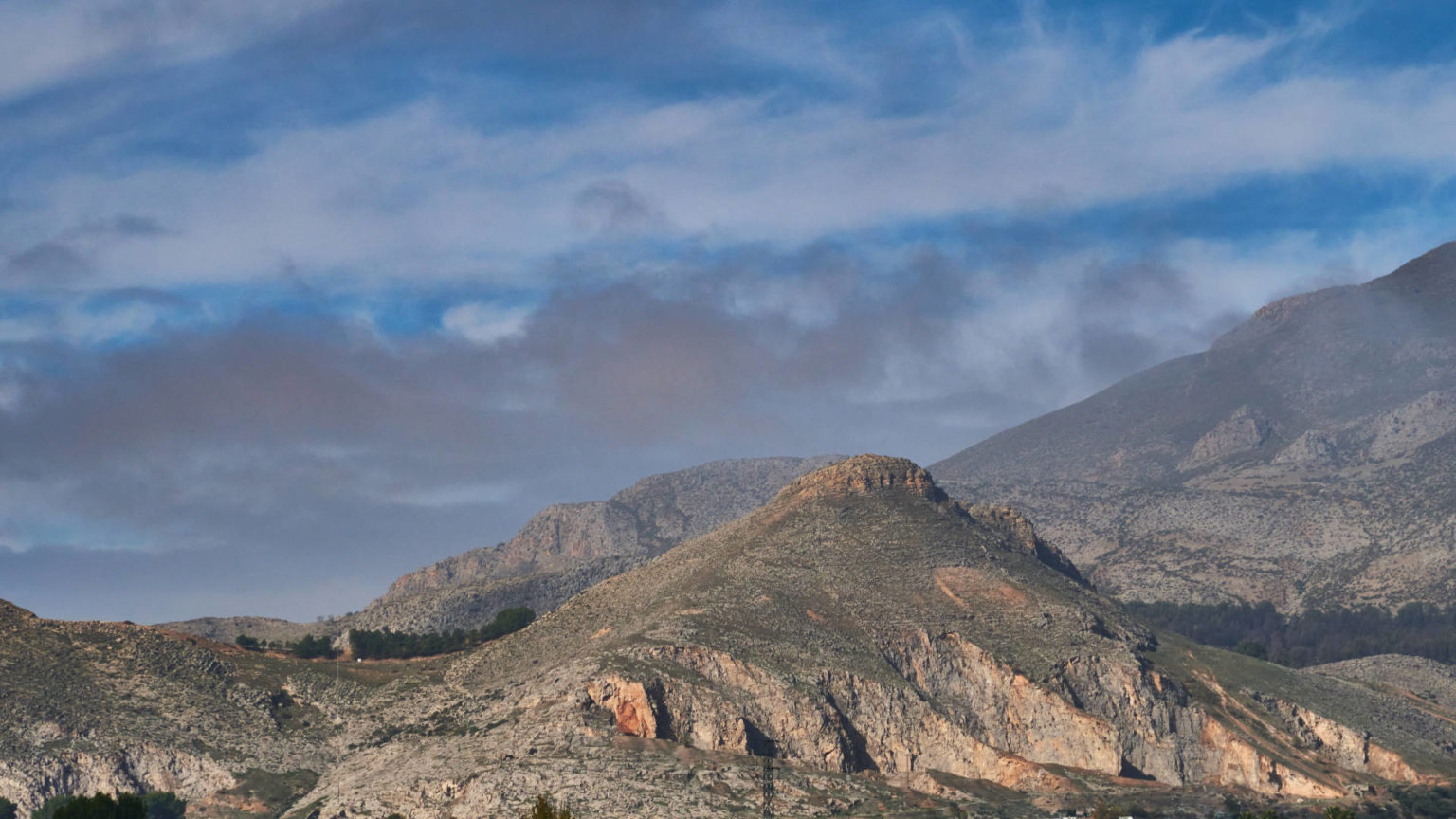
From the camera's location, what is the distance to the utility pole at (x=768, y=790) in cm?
12250

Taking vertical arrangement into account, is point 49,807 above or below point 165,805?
above

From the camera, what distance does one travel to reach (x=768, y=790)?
124 metres

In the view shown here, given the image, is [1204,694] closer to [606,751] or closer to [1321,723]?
[1321,723]

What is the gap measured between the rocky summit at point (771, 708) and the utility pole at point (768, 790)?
2.14 meters

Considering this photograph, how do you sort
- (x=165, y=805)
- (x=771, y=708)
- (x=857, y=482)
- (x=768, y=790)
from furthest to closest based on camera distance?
(x=857, y=482) → (x=165, y=805) → (x=771, y=708) → (x=768, y=790)

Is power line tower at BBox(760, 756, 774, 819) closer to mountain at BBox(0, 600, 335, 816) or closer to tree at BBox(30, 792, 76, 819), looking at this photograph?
mountain at BBox(0, 600, 335, 816)

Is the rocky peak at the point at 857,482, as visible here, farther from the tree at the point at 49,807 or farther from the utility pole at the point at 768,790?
the tree at the point at 49,807

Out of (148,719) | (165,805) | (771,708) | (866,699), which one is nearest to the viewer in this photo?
(771,708)

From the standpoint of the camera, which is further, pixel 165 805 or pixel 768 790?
pixel 165 805

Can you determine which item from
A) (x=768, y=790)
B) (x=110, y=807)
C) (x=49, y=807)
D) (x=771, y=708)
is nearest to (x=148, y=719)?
(x=49, y=807)

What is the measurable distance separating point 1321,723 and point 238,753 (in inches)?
4219

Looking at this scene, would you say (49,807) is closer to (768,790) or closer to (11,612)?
(11,612)

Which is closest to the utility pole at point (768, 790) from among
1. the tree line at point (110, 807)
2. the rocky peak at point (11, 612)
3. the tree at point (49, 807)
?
the tree line at point (110, 807)

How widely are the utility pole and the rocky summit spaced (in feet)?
7.04
